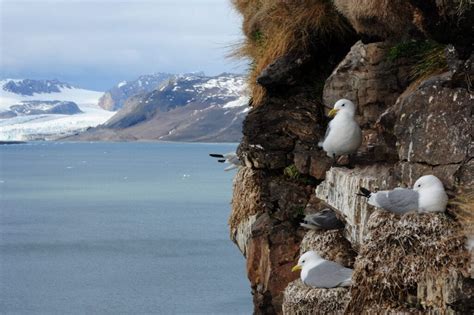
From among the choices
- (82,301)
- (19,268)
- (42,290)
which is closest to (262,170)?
(82,301)

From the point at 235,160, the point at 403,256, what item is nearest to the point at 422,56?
the point at 403,256

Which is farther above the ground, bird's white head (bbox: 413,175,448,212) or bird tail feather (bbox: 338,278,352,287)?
bird's white head (bbox: 413,175,448,212)

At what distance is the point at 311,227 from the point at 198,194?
2985 inches

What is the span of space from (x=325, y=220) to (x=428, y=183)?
11.3ft

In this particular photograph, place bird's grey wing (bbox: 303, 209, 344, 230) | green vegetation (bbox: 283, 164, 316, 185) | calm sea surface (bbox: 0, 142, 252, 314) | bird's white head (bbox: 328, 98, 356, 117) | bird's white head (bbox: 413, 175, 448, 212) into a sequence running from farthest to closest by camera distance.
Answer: calm sea surface (bbox: 0, 142, 252, 314) < green vegetation (bbox: 283, 164, 316, 185) < bird's grey wing (bbox: 303, 209, 344, 230) < bird's white head (bbox: 328, 98, 356, 117) < bird's white head (bbox: 413, 175, 448, 212)

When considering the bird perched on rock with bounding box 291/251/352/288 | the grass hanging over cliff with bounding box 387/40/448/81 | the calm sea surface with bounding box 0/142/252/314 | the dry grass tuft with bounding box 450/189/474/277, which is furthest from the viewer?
the calm sea surface with bounding box 0/142/252/314

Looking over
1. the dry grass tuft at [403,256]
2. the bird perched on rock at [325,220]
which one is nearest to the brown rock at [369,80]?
the bird perched on rock at [325,220]

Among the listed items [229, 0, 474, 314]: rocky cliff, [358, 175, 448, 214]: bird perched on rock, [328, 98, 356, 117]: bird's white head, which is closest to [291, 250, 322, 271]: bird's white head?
[229, 0, 474, 314]: rocky cliff

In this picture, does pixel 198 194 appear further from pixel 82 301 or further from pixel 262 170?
pixel 262 170

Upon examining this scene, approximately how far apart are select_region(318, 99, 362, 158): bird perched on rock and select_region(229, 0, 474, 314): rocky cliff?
0.33 meters

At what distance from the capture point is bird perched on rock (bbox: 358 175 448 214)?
8922mm

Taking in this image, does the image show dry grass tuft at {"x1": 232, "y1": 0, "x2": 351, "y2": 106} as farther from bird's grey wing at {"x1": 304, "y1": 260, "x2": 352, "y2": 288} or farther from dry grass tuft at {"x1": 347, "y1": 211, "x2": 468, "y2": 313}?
dry grass tuft at {"x1": 347, "y1": 211, "x2": 468, "y2": 313}

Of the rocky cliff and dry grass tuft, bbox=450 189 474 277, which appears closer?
dry grass tuft, bbox=450 189 474 277

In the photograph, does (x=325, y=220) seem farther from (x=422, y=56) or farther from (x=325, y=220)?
(x=422, y=56)
